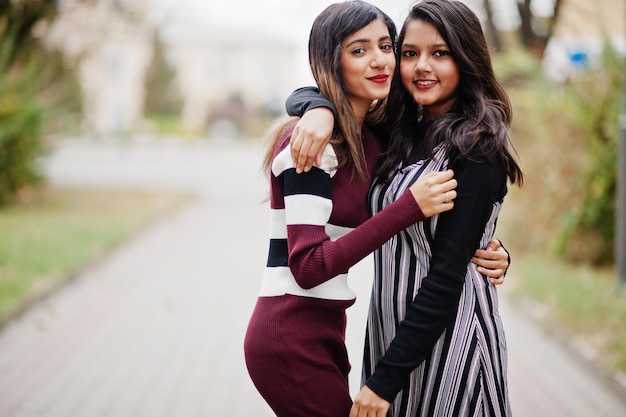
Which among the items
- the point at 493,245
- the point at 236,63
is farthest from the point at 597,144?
the point at 236,63

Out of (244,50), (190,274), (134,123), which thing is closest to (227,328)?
(190,274)

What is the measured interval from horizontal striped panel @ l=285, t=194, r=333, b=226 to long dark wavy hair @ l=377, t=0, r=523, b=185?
29cm

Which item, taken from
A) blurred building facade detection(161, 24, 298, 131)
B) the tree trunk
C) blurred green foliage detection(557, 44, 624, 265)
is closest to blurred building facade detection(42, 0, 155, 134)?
the tree trunk

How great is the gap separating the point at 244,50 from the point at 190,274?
66018 millimetres

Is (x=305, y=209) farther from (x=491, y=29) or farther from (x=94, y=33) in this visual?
(x=94, y=33)

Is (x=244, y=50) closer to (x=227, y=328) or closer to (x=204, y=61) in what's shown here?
(x=204, y=61)

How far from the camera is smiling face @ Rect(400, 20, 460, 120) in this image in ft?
8.06

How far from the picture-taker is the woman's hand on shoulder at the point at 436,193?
2.22 metres

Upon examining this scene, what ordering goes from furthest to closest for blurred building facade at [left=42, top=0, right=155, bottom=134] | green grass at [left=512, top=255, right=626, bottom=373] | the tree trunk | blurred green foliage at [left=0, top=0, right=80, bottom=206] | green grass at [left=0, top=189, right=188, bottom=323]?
blurred building facade at [left=42, top=0, right=155, bottom=134]
blurred green foliage at [left=0, top=0, right=80, bottom=206]
the tree trunk
green grass at [left=0, top=189, right=188, bottom=323]
green grass at [left=512, top=255, right=626, bottom=373]

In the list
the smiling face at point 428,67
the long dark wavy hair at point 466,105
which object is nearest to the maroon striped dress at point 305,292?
the long dark wavy hair at point 466,105

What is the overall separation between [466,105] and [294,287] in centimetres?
80

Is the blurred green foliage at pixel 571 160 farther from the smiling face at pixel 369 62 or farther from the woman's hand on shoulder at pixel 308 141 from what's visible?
the woman's hand on shoulder at pixel 308 141

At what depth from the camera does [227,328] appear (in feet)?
22.8

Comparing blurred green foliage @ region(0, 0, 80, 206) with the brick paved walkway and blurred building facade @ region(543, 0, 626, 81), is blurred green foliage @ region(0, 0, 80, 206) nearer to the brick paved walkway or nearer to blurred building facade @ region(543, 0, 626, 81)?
the brick paved walkway
